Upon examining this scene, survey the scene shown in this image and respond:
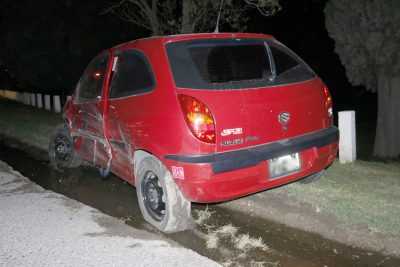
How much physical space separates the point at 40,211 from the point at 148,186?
4.71 ft

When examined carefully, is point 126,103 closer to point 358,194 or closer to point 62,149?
point 358,194

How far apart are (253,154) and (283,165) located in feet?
1.32

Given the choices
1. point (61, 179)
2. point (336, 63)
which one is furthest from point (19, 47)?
point (61, 179)

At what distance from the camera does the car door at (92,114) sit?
219 inches

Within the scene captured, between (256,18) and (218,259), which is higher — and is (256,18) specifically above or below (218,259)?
above

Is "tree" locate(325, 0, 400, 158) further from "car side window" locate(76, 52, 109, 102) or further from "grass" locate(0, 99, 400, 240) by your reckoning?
"car side window" locate(76, 52, 109, 102)

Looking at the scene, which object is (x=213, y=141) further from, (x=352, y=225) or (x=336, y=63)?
(x=336, y=63)

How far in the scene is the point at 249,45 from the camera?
4711mm

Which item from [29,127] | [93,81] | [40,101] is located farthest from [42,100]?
[93,81]

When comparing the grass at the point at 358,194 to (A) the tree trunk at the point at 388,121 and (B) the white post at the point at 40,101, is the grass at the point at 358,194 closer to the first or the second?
(A) the tree trunk at the point at 388,121

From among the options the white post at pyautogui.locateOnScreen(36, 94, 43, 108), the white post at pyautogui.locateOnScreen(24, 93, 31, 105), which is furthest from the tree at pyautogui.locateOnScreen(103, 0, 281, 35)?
the white post at pyautogui.locateOnScreen(24, 93, 31, 105)

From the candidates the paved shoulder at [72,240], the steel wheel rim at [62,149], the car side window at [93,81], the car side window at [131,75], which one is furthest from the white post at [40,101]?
the car side window at [131,75]

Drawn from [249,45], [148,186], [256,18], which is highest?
[256,18]

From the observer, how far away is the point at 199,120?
4.01 meters
